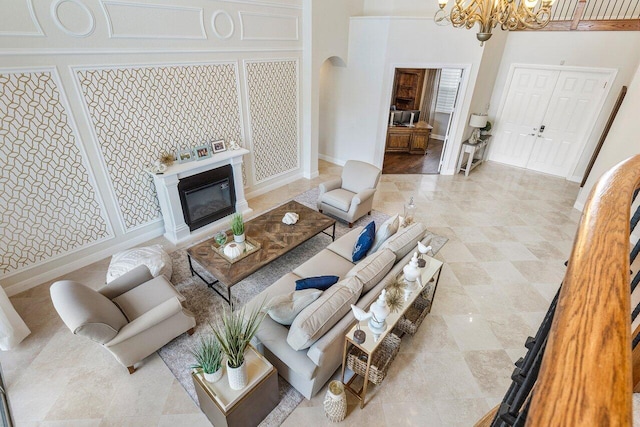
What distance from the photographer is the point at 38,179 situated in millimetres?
3576

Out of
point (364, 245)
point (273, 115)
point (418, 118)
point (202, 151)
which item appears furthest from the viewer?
point (418, 118)

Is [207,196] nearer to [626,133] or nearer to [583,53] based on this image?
[626,133]

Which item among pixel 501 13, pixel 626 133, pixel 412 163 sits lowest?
pixel 412 163

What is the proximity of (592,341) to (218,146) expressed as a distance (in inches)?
202

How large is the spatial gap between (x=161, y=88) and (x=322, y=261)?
3.13 meters

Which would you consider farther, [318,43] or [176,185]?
[318,43]

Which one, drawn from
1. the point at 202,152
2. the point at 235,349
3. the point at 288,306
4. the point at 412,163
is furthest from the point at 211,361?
the point at 412,163

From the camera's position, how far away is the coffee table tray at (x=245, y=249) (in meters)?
3.65

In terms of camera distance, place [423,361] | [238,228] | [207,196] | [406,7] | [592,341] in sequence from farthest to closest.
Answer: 1. [406,7]
2. [207,196]
3. [238,228]
4. [423,361]
5. [592,341]

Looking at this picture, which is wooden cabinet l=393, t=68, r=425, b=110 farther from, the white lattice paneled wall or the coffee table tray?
the white lattice paneled wall

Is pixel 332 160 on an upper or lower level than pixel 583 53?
lower

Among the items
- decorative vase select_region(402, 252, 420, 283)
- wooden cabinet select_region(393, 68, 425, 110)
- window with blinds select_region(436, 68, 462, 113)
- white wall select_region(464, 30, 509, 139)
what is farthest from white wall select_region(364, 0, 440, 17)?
decorative vase select_region(402, 252, 420, 283)

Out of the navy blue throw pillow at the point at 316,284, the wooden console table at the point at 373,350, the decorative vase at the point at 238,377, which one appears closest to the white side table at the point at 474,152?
the wooden console table at the point at 373,350

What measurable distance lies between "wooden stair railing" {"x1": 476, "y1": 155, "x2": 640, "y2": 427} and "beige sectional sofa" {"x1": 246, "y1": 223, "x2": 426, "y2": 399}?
1755 millimetres
